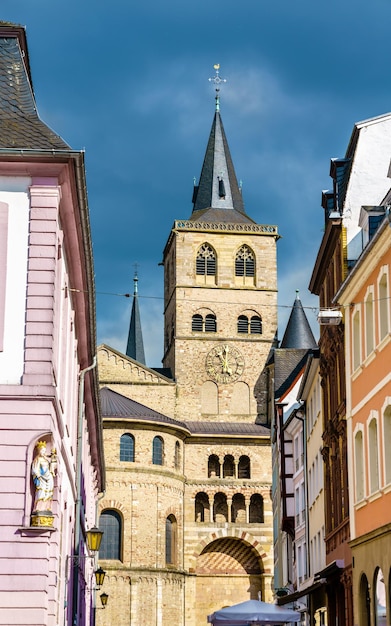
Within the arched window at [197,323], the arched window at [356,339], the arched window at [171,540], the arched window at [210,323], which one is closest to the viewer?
the arched window at [356,339]

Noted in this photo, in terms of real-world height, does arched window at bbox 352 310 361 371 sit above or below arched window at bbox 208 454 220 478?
below

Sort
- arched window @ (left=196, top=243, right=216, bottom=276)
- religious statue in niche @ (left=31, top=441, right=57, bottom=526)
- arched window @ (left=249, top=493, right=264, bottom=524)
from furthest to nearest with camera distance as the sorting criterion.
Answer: arched window @ (left=196, top=243, right=216, bottom=276) < arched window @ (left=249, top=493, right=264, bottom=524) < religious statue in niche @ (left=31, top=441, right=57, bottom=526)

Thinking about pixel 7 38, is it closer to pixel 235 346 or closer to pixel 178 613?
pixel 178 613

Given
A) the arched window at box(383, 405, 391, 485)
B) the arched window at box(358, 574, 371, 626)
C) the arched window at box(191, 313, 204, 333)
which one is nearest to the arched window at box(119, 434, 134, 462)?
the arched window at box(191, 313, 204, 333)

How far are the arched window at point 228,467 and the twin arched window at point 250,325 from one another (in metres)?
9.75

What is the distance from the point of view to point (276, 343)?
8131 cm

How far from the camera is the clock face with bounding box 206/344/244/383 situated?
7981 centimetres

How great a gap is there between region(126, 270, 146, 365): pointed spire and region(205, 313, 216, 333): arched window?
1694cm

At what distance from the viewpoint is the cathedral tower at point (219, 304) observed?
7944cm

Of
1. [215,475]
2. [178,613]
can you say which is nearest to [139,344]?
[215,475]

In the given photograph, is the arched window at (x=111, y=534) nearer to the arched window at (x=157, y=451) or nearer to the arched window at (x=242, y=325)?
the arched window at (x=157, y=451)

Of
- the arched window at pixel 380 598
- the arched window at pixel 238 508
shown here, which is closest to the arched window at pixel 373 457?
the arched window at pixel 380 598

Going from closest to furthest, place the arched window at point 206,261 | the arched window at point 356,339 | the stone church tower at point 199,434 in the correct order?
1. the arched window at point 356,339
2. the stone church tower at point 199,434
3. the arched window at point 206,261

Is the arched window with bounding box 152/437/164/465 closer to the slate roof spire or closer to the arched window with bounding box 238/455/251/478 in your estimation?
the arched window with bounding box 238/455/251/478
